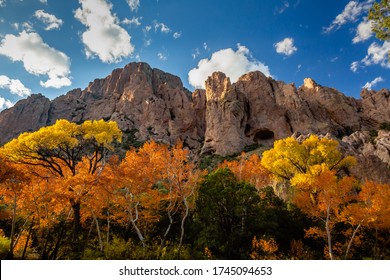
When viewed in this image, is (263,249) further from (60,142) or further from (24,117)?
(24,117)

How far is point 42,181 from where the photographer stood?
1595cm

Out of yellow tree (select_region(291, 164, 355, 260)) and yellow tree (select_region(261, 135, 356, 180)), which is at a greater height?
yellow tree (select_region(261, 135, 356, 180))


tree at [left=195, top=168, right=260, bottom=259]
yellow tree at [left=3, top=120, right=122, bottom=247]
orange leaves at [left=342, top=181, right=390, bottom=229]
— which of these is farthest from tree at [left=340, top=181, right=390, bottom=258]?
yellow tree at [left=3, top=120, right=122, bottom=247]

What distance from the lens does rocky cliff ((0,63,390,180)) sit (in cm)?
7331

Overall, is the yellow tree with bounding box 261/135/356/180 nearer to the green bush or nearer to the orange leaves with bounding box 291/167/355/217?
the orange leaves with bounding box 291/167/355/217

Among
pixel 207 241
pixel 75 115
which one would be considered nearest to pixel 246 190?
pixel 207 241

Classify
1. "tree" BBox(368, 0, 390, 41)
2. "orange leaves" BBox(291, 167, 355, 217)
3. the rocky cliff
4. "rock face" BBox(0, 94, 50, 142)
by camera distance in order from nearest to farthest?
"tree" BBox(368, 0, 390, 41) → "orange leaves" BBox(291, 167, 355, 217) → the rocky cliff → "rock face" BBox(0, 94, 50, 142)

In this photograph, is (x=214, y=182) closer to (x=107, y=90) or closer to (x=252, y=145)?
(x=252, y=145)

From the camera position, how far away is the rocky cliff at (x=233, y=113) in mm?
73312

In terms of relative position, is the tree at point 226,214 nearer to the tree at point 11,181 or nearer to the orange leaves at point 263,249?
the orange leaves at point 263,249

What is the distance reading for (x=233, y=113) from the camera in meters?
74.6

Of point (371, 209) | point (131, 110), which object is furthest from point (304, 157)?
point (131, 110)

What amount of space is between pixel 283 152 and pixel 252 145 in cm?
4758
